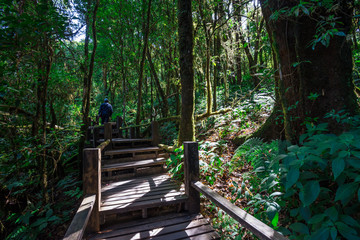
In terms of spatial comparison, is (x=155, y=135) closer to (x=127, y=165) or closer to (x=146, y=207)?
(x=127, y=165)

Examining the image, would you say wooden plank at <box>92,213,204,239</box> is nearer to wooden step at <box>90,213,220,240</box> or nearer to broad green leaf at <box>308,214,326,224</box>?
wooden step at <box>90,213,220,240</box>

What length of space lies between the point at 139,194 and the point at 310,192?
123 inches

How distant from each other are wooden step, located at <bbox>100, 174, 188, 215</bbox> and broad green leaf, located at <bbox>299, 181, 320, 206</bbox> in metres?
2.27

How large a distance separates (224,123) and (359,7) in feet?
18.4

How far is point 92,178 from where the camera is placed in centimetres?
305

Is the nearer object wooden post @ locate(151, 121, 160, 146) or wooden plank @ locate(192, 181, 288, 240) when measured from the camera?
wooden plank @ locate(192, 181, 288, 240)

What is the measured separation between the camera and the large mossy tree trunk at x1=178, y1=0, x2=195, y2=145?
17.2 ft

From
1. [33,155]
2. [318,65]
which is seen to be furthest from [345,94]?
[33,155]

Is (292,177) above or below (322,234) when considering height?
above

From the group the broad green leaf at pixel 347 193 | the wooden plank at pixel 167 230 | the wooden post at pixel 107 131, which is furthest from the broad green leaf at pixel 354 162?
the wooden post at pixel 107 131

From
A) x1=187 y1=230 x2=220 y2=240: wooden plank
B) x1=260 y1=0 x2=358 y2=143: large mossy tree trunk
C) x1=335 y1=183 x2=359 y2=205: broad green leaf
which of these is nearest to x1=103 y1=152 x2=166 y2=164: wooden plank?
x1=187 y1=230 x2=220 y2=240: wooden plank

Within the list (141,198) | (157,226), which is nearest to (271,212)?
(157,226)

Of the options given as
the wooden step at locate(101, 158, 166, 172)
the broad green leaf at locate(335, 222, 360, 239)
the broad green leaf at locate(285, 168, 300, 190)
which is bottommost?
the wooden step at locate(101, 158, 166, 172)

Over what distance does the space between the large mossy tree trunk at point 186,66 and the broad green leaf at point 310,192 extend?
3764 mm
